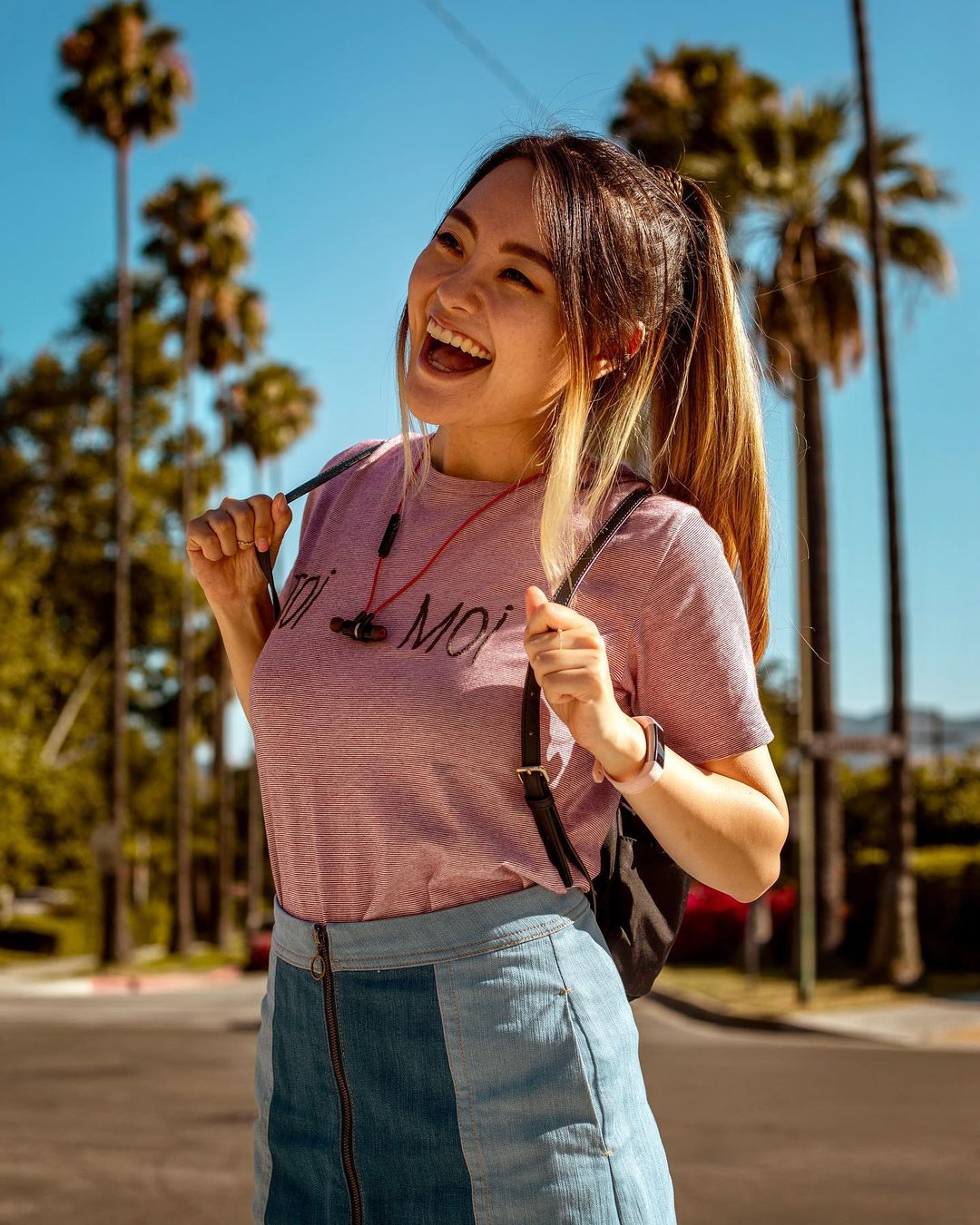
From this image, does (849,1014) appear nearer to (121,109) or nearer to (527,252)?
(527,252)

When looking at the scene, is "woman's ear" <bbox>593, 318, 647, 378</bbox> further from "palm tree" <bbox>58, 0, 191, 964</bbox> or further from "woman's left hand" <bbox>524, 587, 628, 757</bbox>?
"palm tree" <bbox>58, 0, 191, 964</bbox>

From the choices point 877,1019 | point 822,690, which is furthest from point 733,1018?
point 822,690

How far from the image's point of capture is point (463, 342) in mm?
1734

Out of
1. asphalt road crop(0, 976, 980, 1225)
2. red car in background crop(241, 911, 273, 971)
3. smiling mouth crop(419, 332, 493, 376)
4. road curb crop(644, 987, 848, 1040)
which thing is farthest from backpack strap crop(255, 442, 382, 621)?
red car in background crop(241, 911, 273, 971)

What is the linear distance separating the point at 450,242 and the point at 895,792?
50.3 ft

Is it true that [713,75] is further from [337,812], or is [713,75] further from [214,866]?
[214,866]

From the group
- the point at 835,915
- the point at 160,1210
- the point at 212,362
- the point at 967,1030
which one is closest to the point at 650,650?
the point at 160,1210

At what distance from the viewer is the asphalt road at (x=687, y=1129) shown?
617cm

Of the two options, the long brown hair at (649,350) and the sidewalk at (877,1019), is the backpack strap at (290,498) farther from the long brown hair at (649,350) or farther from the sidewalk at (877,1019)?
the sidewalk at (877,1019)

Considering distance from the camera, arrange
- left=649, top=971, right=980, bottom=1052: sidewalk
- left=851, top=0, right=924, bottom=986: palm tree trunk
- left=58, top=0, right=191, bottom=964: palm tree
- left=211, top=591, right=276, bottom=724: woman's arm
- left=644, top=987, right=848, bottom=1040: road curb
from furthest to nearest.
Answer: left=58, top=0, right=191, bottom=964: palm tree → left=851, top=0, right=924, bottom=986: palm tree trunk → left=644, top=987, right=848, bottom=1040: road curb → left=649, top=971, right=980, bottom=1052: sidewalk → left=211, top=591, right=276, bottom=724: woman's arm

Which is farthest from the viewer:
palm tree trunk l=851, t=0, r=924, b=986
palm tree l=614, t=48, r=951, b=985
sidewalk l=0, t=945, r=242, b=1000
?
sidewalk l=0, t=945, r=242, b=1000

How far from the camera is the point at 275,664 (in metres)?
1.73

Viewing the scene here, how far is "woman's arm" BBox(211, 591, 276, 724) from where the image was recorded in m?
1.96

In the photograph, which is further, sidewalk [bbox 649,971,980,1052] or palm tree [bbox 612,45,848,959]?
palm tree [bbox 612,45,848,959]
